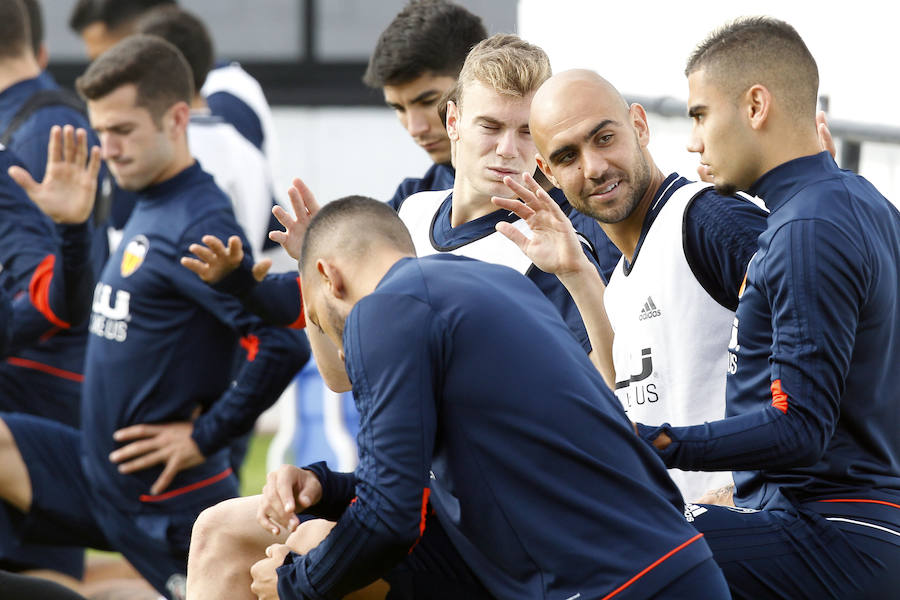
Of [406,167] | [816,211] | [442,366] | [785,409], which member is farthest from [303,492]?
[406,167]

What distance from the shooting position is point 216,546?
3.00 metres

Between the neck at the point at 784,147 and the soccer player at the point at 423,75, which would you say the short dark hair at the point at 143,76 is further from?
the neck at the point at 784,147

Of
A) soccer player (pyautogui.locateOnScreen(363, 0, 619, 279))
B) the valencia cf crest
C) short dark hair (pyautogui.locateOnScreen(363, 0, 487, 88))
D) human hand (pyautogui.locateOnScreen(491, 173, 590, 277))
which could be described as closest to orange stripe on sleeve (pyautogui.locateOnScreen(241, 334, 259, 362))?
the valencia cf crest

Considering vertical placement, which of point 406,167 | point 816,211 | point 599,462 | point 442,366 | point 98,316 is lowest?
point 406,167

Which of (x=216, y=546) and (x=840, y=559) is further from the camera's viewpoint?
(x=216, y=546)

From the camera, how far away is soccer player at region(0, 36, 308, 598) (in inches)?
186

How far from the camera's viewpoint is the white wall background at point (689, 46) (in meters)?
5.20

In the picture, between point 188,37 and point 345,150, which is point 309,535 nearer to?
point 188,37

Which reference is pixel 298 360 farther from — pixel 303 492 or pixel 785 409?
pixel 785 409

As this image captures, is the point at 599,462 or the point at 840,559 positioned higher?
the point at 599,462

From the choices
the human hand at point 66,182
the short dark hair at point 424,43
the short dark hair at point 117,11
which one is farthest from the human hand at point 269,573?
the short dark hair at point 117,11

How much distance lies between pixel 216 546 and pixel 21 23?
3.69 m

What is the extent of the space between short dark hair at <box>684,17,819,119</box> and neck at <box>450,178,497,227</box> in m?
0.83

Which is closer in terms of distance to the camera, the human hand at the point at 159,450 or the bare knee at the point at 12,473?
the human hand at the point at 159,450
